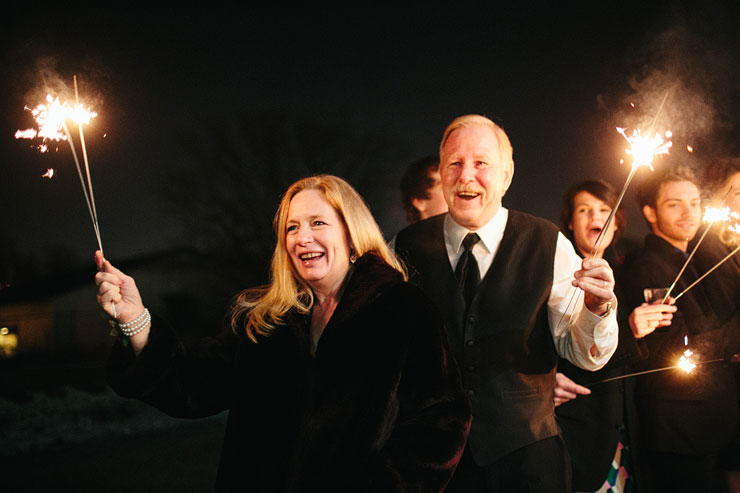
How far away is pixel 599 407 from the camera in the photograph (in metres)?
2.67

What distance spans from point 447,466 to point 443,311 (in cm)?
70

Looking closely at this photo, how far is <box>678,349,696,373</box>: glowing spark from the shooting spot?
2.69 m

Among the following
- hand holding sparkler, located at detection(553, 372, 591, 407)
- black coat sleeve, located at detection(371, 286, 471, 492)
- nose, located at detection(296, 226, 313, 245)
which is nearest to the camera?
black coat sleeve, located at detection(371, 286, 471, 492)

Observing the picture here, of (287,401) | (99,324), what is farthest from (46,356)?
(287,401)

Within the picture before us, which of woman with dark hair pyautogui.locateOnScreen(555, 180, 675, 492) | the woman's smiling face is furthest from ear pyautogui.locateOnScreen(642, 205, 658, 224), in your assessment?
the woman's smiling face

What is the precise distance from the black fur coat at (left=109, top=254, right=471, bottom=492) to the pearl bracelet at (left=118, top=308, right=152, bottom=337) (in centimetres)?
5

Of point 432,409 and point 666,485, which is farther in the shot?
point 666,485

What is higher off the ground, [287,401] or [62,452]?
[287,401]

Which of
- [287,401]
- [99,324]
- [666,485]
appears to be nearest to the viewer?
[287,401]

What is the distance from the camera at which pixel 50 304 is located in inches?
197

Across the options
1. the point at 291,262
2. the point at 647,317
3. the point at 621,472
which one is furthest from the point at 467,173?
the point at 621,472

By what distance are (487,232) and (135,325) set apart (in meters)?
1.57

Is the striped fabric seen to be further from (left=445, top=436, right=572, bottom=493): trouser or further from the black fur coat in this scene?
the black fur coat

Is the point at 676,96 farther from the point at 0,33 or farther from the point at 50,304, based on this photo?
the point at 50,304
